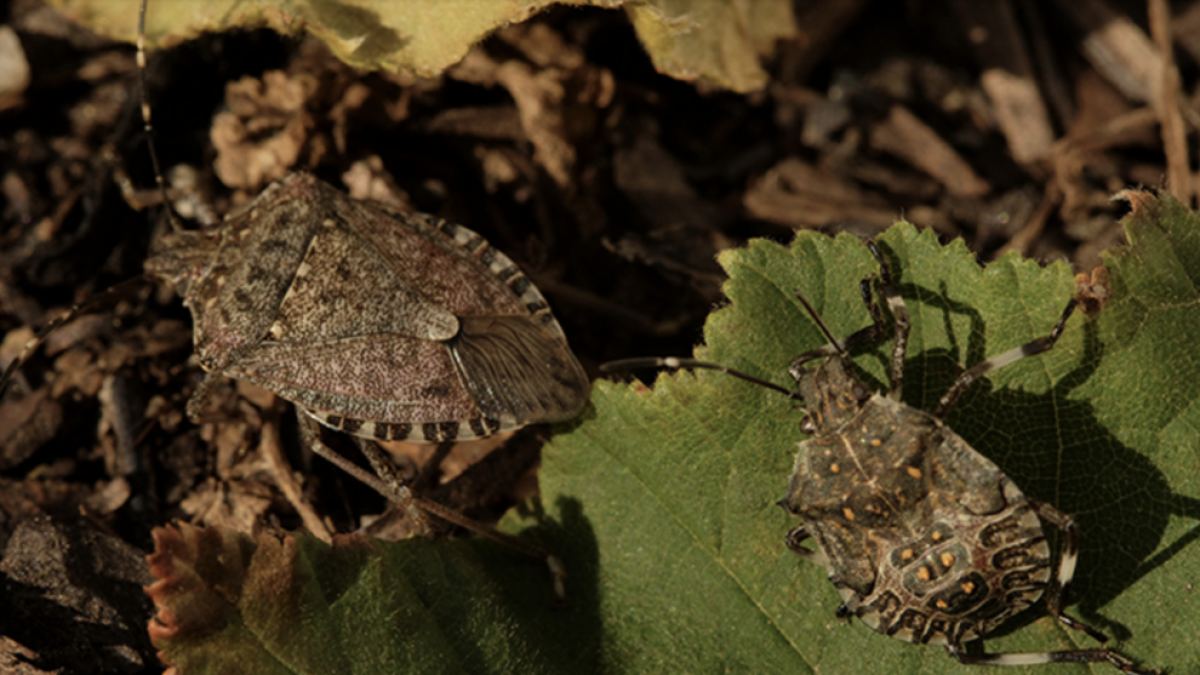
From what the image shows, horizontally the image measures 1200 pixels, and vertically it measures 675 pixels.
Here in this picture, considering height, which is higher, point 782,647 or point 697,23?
point 697,23

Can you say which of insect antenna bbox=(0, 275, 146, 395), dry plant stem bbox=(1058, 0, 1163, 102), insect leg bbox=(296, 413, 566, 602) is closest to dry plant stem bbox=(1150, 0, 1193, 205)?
dry plant stem bbox=(1058, 0, 1163, 102)

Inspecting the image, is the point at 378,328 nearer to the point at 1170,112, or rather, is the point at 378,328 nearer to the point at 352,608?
the point at 352,608

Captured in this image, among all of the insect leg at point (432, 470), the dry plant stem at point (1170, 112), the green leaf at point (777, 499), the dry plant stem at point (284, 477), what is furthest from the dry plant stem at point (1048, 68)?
the dry plant stem at point (284, 477)

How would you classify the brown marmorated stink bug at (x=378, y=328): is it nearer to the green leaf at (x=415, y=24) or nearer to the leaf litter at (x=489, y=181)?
the leaf litter at (x=489, y=181)

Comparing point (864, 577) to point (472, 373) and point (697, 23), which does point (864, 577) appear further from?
point (697, 23)

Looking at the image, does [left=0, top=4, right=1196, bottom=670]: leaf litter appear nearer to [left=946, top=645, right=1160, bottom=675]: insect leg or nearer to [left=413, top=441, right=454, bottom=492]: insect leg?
[left=413, top=441, right=454, bottom=492]: insect leg

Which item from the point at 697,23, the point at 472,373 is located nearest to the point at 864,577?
the point at 472,373
